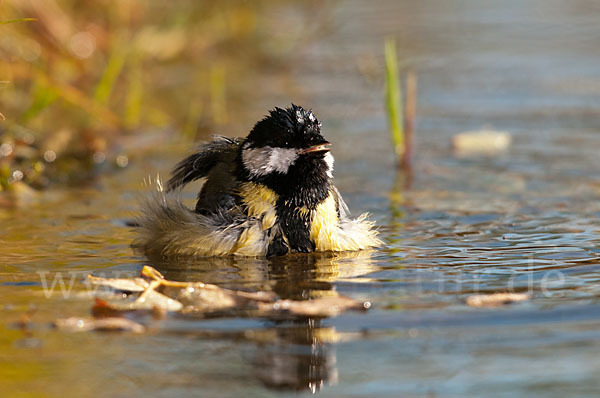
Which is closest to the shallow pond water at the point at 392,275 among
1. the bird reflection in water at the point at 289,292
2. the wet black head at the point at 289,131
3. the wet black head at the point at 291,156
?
the bird reflection in water at the point at 289,292

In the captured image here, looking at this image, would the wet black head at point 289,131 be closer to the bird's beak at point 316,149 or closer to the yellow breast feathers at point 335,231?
the bird's beak at point 316,149

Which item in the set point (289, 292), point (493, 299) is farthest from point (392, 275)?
point (493, 299)

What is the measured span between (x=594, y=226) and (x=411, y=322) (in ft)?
7.58

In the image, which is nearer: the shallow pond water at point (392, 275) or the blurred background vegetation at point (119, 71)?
the shallow pond water at point (392, 275)

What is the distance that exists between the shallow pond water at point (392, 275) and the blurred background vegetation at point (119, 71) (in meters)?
0.52

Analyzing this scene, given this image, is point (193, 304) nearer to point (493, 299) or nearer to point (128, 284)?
point (128, 284)

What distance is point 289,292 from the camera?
4.69 meters

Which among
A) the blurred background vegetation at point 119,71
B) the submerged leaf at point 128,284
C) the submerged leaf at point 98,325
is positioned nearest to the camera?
the submerged leaf at point 98,325

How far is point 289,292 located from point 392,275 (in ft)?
1.85

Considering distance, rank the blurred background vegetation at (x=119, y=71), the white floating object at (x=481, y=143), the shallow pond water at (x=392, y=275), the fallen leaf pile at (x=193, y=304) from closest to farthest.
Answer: the shallow pond water at (x=392, y=275) → the fallen leaf pile at (x=193, y=304) → the blurred background vegetation at (x=119, y=71) → the white floating object at (x=481, y=143)

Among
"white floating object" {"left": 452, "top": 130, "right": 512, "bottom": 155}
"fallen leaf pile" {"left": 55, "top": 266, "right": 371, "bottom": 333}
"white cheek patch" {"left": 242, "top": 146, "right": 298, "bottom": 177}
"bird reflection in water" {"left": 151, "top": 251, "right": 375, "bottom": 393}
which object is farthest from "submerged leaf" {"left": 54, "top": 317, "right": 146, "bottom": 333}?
"white floating object" {"left": 452, "top": 130, "right": 512, "bottom": 155}

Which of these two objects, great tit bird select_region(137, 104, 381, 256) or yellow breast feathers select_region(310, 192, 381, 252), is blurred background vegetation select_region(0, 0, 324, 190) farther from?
yellow breast feathers select_region(310, 192, 381, 252)

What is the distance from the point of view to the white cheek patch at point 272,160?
5.30 metres

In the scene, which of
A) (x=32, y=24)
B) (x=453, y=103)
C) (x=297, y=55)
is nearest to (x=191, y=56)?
(x=297, y=55)
